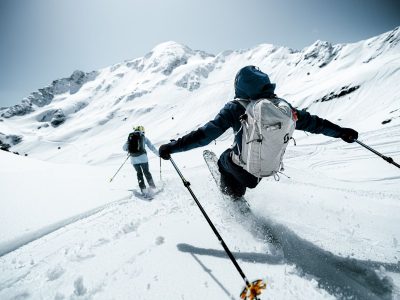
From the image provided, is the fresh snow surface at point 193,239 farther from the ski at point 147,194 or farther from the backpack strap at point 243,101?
the backpack strap at point 243,101

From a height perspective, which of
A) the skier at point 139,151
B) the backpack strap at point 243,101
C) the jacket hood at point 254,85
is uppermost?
the jacket hood at point 254,85

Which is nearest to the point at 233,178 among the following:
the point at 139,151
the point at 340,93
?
the point at 139,151

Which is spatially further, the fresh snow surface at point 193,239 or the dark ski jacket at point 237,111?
the dark ski jacket at point 237,111

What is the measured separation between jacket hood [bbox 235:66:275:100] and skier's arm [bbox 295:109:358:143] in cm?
67

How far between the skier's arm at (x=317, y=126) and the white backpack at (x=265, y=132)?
24.5 inches

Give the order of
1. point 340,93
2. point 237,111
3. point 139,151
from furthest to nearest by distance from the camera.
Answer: point 340,93 → point 139,151 → point 237,111

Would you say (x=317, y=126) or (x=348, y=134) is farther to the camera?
(x=348, y=134)

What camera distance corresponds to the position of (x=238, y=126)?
3.30 meters

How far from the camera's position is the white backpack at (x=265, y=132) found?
2.85 m

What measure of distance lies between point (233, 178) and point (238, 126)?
990 millimetres

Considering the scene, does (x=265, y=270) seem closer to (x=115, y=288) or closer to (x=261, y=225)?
(x=261, y=225)

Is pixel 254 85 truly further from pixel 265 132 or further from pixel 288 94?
pixel 288 94

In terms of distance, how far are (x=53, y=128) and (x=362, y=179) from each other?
8594 inches

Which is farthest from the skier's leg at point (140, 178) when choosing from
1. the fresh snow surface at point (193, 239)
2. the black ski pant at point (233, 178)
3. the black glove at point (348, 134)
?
the black glove at point (348, 134)
